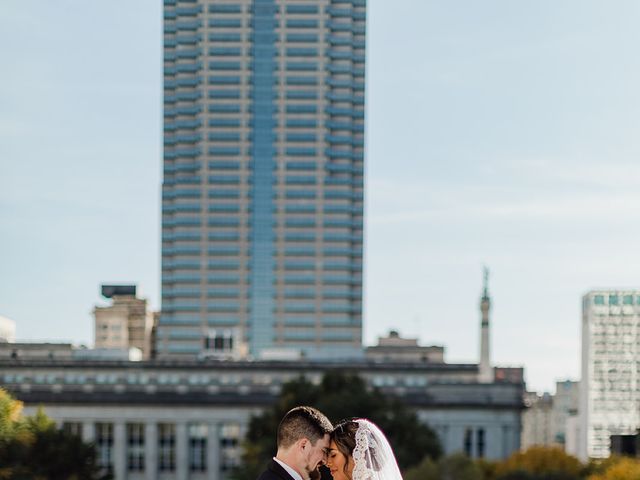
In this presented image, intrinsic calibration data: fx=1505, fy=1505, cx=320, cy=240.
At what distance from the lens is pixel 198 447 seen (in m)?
161

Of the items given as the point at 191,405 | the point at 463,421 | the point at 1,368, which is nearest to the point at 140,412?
the point at 191,405

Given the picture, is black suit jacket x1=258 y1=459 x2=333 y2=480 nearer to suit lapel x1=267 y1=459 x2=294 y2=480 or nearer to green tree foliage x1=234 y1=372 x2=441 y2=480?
suit lapel x1=267 y1=459 x2=294 y2=480

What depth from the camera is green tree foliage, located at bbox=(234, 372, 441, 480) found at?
101m

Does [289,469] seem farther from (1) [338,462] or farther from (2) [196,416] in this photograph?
(2) [196,416]

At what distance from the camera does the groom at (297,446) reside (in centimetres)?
1335

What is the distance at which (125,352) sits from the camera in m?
188

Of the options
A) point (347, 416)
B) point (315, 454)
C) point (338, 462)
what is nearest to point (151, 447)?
point (347, 416)

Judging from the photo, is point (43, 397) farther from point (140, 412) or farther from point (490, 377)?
point (490, 377)

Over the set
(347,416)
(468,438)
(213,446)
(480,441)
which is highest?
(347,416)

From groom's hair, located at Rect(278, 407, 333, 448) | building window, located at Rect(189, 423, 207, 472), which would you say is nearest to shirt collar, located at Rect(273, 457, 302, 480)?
groom's hair, located at Rect(278, 407, 333, 448)

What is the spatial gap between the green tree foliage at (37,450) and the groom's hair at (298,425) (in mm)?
68221

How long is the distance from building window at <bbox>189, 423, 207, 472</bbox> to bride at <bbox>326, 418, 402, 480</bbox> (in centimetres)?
14660

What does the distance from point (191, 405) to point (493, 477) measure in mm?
58689

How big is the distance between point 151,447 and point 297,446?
148 metres
